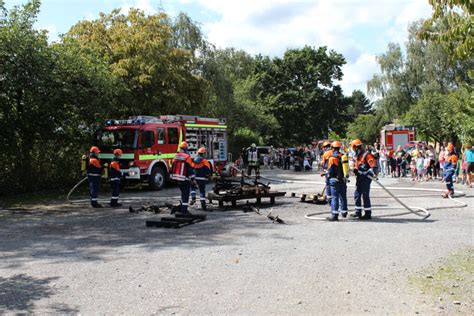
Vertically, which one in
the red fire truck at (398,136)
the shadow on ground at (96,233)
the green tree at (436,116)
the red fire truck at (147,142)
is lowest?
the shadow on ground at (96,233)

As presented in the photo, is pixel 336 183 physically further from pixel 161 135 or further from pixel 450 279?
pixel 161 135

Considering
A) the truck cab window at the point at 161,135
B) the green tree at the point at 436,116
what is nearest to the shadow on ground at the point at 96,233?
the truck cab window at the point at 161,135

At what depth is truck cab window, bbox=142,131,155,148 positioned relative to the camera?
1677 centimetres

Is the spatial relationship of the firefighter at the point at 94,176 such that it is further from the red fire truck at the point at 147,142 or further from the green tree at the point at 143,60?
the green tree at the point at 143,60

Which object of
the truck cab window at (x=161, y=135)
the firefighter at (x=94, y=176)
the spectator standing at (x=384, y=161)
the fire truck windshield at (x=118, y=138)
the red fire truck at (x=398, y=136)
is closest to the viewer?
the firefighter at (x=94, y=176)

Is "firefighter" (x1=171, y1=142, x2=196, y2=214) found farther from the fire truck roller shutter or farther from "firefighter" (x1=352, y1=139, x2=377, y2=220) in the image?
the fire truck roller shutter

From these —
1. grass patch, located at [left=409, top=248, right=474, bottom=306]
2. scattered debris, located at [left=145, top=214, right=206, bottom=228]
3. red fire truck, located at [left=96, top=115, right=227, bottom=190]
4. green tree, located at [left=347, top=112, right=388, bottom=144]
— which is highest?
green tree, located at [left=347, top=112, right=388, bottom=144]

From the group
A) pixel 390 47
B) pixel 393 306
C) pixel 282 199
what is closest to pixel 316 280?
pixel 393 306

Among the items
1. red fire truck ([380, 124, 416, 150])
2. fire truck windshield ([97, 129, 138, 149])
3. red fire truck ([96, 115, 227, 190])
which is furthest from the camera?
red fire truck ([380, 124, 416, 150])

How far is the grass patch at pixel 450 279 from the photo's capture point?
5133 millimetres

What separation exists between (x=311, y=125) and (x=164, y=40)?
3247 centimetres

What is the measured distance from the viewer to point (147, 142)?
55.3 ft

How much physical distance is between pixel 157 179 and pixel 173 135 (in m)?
1.86

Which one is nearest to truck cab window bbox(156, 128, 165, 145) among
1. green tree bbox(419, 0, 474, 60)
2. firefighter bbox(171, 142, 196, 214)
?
firefighter bbox(171, 142, 196, 214)
